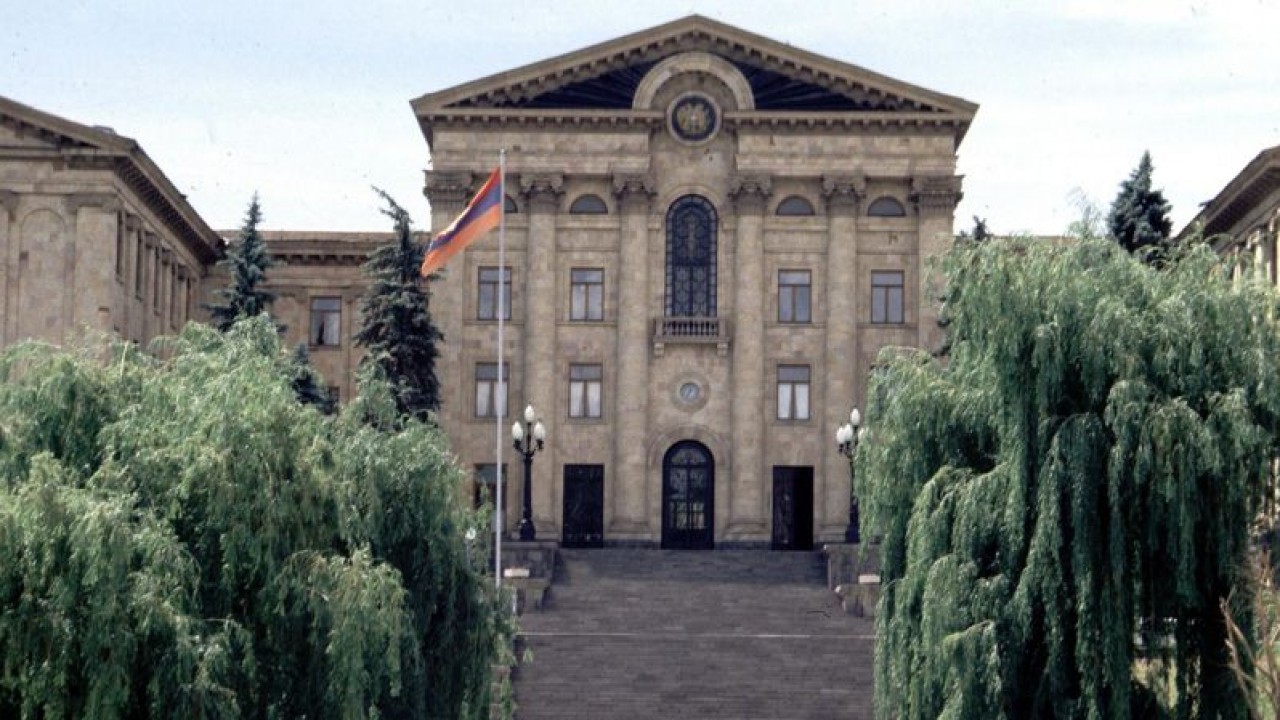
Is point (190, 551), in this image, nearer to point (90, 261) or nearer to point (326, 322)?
point (90, 261)

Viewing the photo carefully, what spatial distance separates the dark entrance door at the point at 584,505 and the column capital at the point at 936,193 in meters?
11.0

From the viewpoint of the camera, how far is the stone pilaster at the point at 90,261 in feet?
176

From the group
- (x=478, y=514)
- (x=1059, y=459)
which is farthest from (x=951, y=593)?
(x=478, y=514)

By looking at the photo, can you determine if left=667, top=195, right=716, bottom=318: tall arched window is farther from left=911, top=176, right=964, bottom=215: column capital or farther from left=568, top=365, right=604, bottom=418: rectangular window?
left=911, top=176, right=964, bottom=215: column capital

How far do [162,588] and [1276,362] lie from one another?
13.7 metres

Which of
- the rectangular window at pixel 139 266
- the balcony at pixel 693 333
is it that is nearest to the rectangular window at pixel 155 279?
the rectangular window at pixel 139 266

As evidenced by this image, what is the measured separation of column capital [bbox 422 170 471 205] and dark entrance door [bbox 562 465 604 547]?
25.1 feet

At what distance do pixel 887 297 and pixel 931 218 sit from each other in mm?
2397

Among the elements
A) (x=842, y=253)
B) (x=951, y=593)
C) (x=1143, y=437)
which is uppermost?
(x=842, y=253)

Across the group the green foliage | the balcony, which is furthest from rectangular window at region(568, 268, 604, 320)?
the green foliage

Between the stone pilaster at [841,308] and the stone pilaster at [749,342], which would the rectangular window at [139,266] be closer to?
the stone pilaster at [749,342]

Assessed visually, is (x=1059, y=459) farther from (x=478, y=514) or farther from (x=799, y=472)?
(x=799, y=472)

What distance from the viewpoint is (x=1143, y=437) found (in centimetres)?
2741

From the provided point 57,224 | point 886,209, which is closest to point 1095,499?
point 57,224
